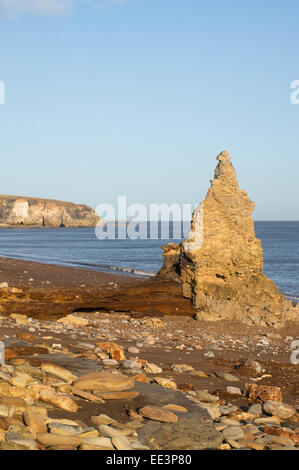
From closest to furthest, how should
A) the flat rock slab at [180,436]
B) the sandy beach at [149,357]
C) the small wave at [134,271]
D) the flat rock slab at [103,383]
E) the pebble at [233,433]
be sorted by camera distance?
the flat rock slab at [180,436], the pebble at [233,433], the sandy beach at [149,357], the flat rock slab at [103,383], the small wave at [134,271]

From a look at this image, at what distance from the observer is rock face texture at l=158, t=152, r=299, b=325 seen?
1374cm

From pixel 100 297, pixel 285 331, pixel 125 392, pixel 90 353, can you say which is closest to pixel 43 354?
pixel 90 353

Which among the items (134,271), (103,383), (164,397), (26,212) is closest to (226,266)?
(164,397)

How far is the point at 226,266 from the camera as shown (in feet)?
46.3

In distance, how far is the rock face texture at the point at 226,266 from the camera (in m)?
13.7

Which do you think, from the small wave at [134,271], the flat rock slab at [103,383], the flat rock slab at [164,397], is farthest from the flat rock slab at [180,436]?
the small wave at [134,271]

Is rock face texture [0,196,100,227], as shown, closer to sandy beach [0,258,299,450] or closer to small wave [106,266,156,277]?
small wave [106,266,156,277]

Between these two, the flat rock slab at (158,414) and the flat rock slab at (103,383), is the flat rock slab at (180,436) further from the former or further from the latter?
the flat rock slab at (103,383)

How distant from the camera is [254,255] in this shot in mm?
14328

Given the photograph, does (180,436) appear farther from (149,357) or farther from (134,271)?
(134,271)

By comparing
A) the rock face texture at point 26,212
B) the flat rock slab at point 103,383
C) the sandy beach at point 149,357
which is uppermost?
the rock face texture at point 26,212

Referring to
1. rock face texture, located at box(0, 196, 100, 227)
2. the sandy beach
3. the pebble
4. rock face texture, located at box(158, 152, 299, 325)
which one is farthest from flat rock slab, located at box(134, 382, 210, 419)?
rock face texture, located at box(0, 196, 100, 227)
